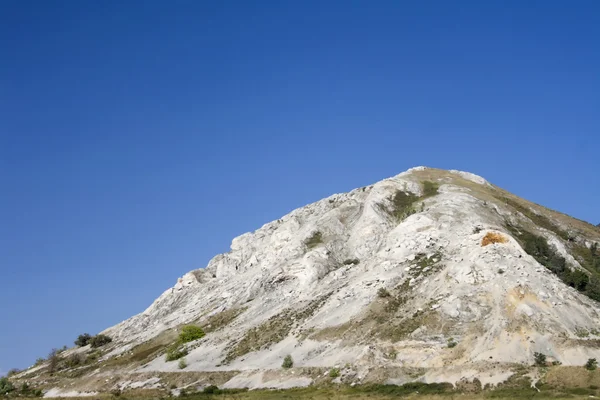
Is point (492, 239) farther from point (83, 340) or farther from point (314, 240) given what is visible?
point (83, 340)

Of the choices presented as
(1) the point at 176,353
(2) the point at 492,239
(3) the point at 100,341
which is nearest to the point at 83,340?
(3) the point at 100,341

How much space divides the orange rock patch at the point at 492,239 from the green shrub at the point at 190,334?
5752cm

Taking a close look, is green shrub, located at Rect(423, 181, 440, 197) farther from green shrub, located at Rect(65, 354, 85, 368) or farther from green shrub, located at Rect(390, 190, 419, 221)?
green shrub, located at Rect(65, 354, 85, 368)

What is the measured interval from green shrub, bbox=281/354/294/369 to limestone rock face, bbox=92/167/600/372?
4.62 feet

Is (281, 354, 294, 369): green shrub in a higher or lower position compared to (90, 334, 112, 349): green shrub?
lower

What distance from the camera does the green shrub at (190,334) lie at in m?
114

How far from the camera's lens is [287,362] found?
283 ft

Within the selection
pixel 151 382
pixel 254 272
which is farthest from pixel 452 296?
pixel 254 272

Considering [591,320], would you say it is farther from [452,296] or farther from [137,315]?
[137,315]

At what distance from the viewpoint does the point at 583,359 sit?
72.8 m

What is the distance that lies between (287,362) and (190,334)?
114ft

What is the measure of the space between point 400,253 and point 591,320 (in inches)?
1429

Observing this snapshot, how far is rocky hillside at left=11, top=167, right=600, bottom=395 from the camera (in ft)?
260

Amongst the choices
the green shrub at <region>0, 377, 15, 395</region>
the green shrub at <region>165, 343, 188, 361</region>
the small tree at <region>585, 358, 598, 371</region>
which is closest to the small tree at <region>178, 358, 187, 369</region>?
the green shrub at <region>165, 343, 188, 361</region>
